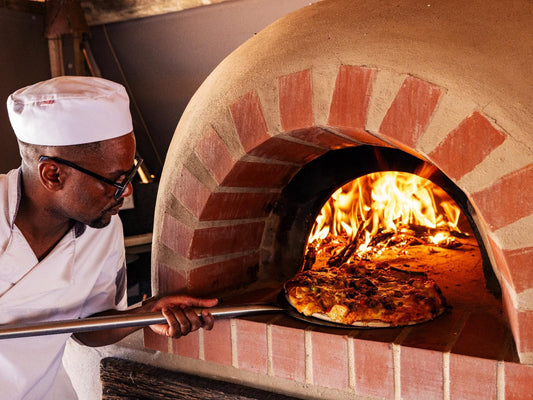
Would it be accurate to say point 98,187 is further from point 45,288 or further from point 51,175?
point 45,288

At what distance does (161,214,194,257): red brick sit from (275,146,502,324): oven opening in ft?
1.33

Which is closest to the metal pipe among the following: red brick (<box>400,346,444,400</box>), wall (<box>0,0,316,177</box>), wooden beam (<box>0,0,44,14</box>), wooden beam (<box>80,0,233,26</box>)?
red brick (<box>400,346,444,400</box>)

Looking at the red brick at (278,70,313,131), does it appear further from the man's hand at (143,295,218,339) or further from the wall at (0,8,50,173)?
the wall at (0,8,50,173)

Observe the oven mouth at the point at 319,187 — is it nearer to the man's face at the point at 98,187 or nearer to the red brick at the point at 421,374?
the red brick at the point at 421,374

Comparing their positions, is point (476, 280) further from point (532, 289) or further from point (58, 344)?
point (58, 344)

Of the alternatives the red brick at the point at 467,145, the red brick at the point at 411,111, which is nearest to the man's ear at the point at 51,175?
the red brick at the point at 411,111

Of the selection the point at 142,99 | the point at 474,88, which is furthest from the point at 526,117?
the point at 142,99

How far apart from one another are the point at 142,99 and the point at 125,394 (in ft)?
5.46

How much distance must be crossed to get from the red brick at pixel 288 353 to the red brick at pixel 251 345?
4cm

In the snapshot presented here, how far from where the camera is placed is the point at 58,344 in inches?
60.7

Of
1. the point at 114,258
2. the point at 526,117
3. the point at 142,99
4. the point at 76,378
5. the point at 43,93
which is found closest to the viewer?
the point at 526,117

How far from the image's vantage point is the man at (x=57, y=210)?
1351 millimetres

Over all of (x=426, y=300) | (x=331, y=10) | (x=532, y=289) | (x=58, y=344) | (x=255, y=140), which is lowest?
(x=58, y=344)

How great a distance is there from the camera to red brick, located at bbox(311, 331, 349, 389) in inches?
51.6
